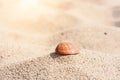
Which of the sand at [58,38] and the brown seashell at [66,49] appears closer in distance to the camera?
the sand at [58,38]

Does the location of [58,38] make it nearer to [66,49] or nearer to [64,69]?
[66,49]

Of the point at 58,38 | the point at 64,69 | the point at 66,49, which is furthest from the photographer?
the point at 58,38

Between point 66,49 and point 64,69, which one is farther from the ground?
point 66,49

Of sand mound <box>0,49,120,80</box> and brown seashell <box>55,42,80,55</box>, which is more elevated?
brown seashell <box>55,42,80,55</box>

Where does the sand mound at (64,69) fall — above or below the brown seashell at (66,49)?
below

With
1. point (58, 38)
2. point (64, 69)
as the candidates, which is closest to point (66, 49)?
point (64, 69)

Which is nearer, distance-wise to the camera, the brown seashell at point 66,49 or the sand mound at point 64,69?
the sand mound at point 64,69

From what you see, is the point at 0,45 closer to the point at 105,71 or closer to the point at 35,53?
the point at 35,53

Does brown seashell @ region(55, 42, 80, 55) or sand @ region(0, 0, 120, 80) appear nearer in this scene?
sand @ region(0, 0, 120, 80)

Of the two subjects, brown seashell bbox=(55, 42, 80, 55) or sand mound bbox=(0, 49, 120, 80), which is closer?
sand mound bbox=(0, 49, 120, 80)
